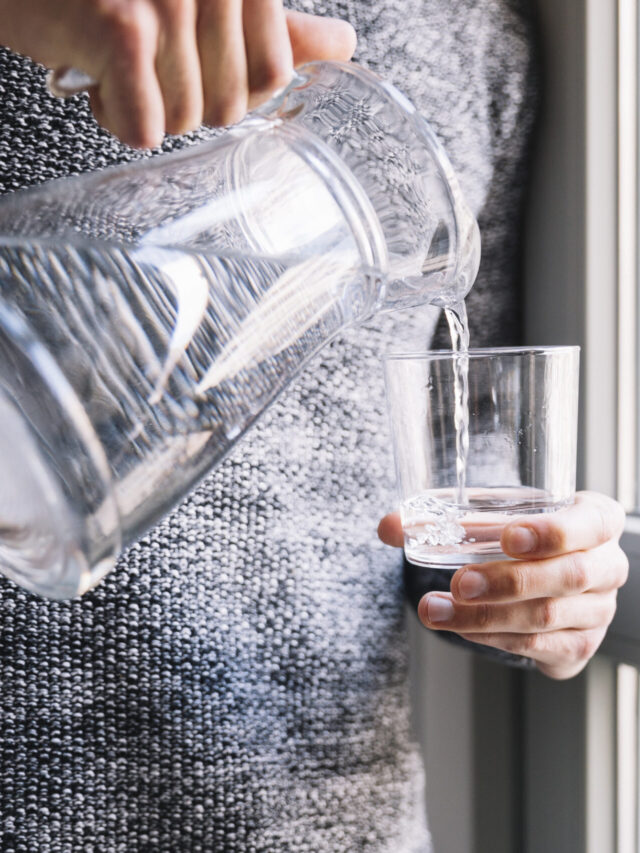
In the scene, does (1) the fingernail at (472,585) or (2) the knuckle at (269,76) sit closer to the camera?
(2) the knuckle at (269,76)

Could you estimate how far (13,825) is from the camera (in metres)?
0.57

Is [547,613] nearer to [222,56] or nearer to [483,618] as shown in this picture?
[483,618]

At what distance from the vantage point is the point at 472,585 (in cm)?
48

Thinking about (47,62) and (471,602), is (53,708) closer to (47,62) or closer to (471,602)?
(471,602)

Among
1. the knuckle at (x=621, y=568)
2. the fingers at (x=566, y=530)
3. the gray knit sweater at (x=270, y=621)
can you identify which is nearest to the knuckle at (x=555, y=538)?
the fingers at (x=566, y=530)

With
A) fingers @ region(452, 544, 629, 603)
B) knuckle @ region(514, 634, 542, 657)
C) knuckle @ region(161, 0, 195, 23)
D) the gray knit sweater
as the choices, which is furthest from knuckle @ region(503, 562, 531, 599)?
knuckle @ region(161, 0, 195, 23)

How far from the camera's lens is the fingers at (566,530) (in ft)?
1.51

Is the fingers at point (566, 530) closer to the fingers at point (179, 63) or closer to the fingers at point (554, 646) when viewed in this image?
the fingers at point (554, 646)

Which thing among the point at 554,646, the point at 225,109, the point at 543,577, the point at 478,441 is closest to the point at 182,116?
the point at 225,109

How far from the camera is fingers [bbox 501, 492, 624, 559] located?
460 millimetres

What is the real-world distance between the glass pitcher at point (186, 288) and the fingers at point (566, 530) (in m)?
0.13

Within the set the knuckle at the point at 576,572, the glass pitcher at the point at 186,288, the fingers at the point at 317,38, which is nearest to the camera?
the glass pitcher at the point at 186,288

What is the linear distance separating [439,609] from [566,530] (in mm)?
102

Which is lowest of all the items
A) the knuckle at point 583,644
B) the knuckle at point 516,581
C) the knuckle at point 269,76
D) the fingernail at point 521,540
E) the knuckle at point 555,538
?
the knuckle at point 583,644
